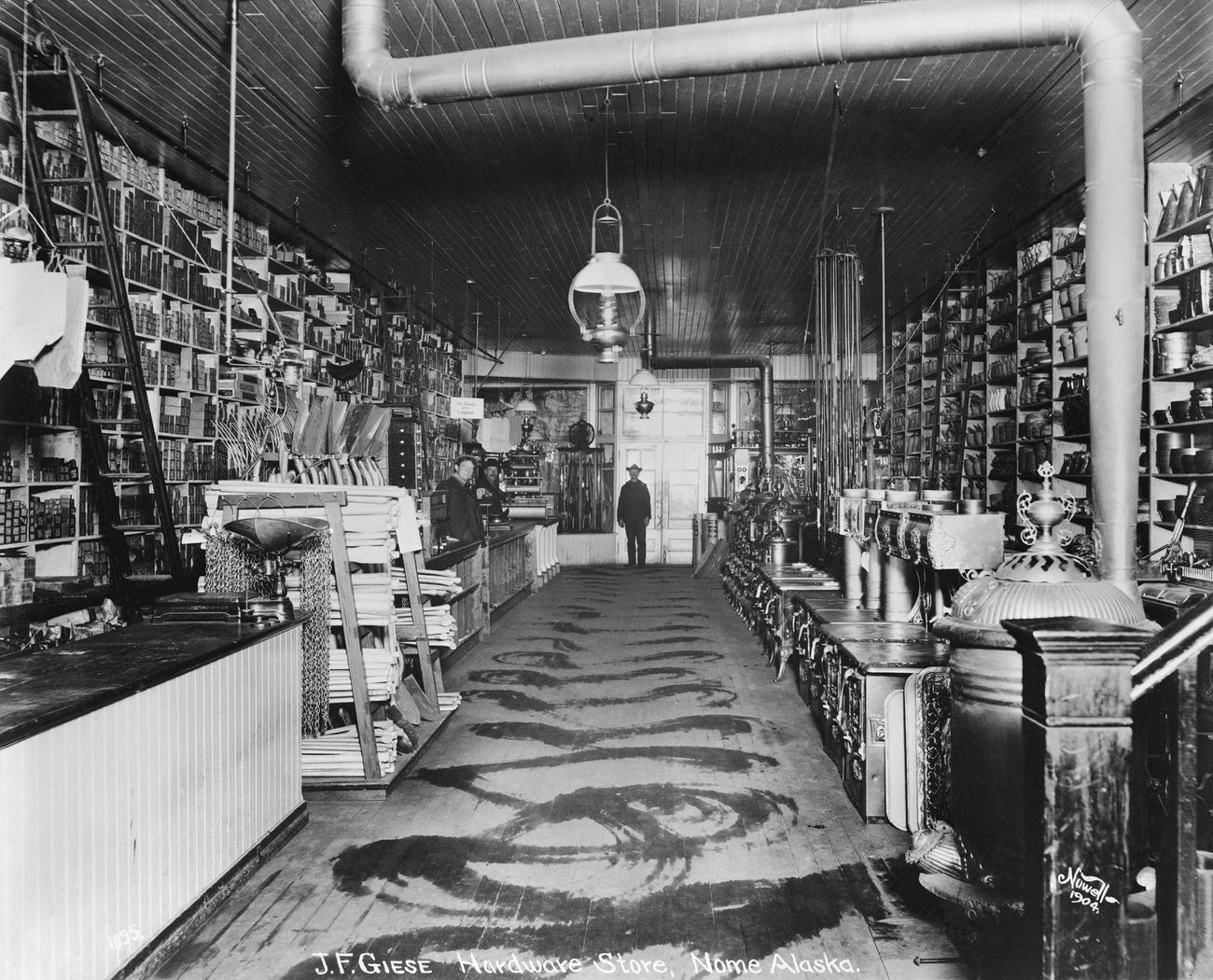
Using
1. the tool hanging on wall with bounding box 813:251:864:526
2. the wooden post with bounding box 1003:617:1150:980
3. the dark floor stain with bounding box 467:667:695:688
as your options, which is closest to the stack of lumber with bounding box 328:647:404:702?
the dark floor stain with bounding box 467:667:695:688

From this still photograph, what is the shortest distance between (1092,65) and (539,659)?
517 centimetres

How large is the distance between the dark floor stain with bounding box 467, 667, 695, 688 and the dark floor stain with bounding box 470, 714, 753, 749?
3.46 ft

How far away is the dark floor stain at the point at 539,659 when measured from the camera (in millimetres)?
7109

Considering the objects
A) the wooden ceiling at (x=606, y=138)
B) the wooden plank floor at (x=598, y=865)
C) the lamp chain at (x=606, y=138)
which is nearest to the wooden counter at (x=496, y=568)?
the wooden plank floor at (x=598, y=865)

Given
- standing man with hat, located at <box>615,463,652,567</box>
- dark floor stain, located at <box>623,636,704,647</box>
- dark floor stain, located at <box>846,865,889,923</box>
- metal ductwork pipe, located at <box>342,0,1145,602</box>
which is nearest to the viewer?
dark floor stain, located at <box>846,865,889,923</box>

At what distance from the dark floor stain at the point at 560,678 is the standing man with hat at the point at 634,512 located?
8748mm

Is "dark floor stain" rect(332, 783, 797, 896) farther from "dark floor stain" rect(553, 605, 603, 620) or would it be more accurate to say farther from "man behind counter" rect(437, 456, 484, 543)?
"dark floor stain" rect(553, 605, 603, 620)

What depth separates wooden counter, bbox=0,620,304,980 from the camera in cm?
213

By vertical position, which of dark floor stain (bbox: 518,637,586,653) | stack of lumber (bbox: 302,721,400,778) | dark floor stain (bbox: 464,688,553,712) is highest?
stack of lumber (bbox: 302,721,400,778)

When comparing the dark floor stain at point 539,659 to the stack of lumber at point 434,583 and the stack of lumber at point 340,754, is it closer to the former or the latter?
the stack of lumber at point 434,583

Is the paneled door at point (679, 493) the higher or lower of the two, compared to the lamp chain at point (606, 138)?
lower

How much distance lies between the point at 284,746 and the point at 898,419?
35.0 ft

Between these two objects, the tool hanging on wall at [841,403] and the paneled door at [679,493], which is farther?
the paneled door at [679,493]

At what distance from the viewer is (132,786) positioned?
2535 millimetres
